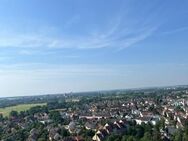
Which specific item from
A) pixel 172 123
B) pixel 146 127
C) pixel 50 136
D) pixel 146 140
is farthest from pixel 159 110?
pixel 146 140

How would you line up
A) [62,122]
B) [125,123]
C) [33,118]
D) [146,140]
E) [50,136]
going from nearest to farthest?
[146,140] < [50,136] < [125,123] < [62,122] < [33,118]

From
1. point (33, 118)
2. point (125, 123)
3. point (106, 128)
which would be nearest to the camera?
point (106, 128)

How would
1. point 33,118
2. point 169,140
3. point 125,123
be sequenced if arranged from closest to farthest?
point 169,140 < point 125,123 < point 33,118

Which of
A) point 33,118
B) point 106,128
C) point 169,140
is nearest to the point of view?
point 169,140

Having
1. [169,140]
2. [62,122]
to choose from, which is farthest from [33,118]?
[169,140]

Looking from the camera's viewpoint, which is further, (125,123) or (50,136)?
(125,123)

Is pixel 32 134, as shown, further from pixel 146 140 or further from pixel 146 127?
pixel 146 140

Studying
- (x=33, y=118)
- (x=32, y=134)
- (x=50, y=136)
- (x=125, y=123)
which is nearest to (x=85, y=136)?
(x=50, y=136)

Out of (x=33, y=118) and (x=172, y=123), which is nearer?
(x=172, y=123)

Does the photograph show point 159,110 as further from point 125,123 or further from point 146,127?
point 146,127
